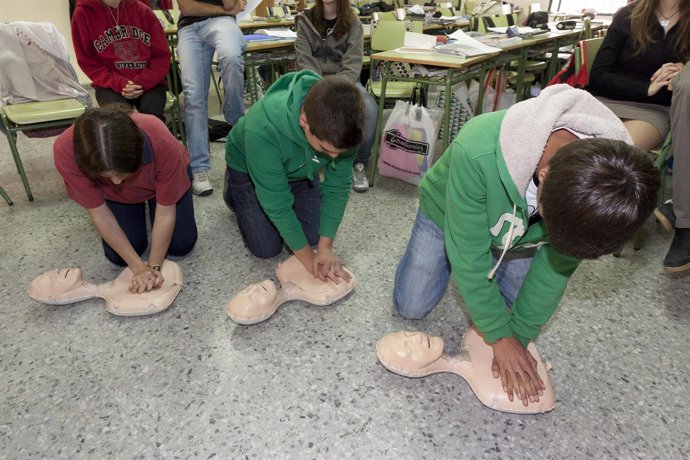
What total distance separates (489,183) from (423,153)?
1272 mm

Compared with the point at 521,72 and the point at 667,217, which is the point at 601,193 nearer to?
the point at 667,217

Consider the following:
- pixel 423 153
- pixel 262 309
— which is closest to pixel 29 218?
pixel 262 309

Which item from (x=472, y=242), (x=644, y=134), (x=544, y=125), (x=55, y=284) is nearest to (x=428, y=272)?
(x=472, y=242)

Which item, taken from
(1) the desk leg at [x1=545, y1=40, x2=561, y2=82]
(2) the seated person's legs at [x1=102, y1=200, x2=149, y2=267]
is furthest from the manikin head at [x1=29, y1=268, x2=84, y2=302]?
(1) the desk leg at [x1=545, y1=40, x2=561, y2=82]

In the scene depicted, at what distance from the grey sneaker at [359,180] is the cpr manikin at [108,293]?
1.00 meters

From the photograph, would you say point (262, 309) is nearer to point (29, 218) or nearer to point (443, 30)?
point (29, 218)

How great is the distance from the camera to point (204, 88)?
6.83 feet

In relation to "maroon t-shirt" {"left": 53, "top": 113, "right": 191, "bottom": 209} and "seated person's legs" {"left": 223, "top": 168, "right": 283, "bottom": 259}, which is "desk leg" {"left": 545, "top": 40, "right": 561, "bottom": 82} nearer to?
"seated person's legs" {"left": 223, "top": 168, "right": 283, "bottom": 259}

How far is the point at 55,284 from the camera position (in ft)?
4.17

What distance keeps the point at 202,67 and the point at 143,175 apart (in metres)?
1.03

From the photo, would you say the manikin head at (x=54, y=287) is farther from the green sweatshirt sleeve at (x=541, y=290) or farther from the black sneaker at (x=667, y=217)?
the black sneaker at (x=667, y=217)

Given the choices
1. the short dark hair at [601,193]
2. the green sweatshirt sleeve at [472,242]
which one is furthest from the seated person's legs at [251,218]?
the short dark hair at [601,193]

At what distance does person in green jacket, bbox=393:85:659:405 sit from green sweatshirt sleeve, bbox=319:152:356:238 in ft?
0.81

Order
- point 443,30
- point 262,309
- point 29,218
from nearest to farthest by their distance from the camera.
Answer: point 262,309
point 29,218
point 443,30
